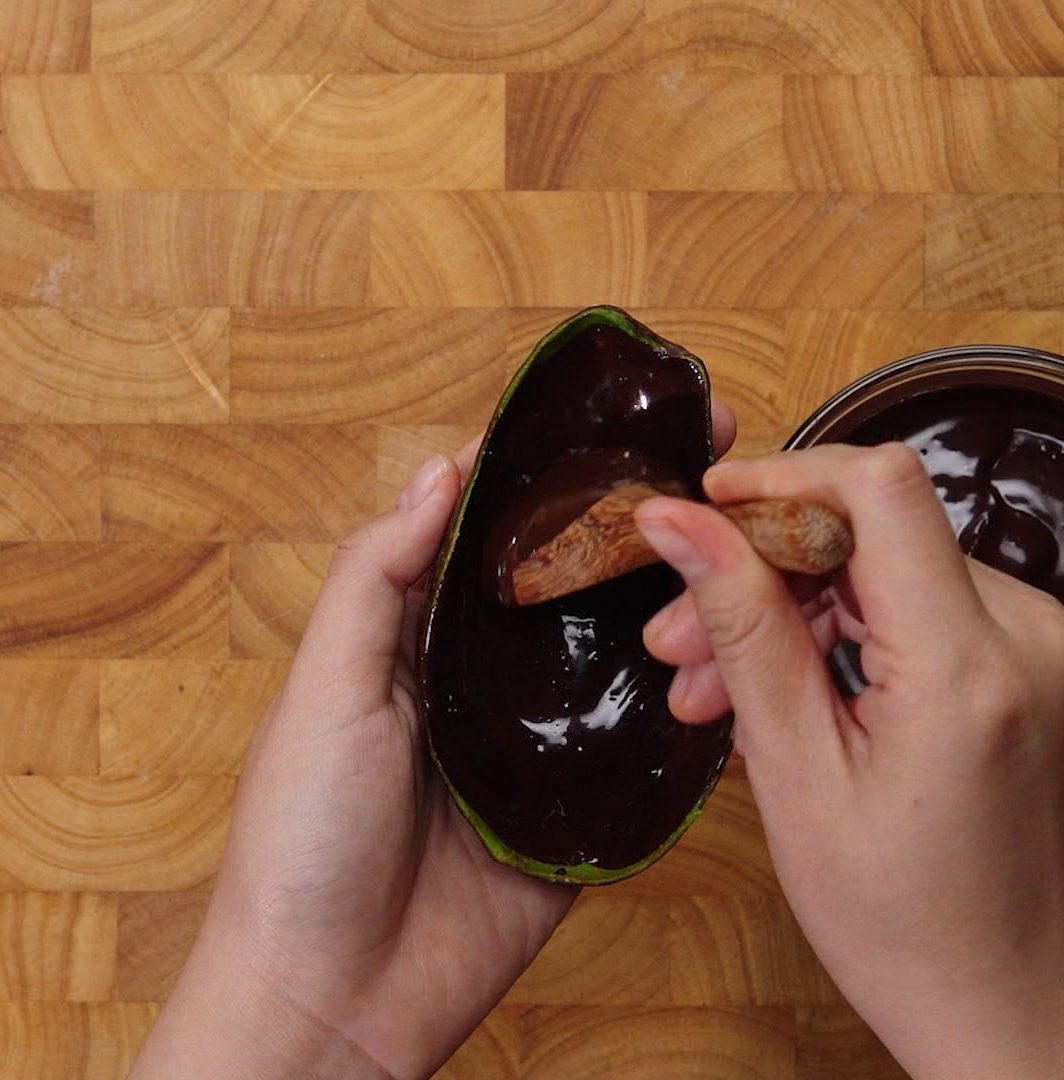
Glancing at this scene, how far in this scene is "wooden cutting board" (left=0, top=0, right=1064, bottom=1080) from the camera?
1156 millimetres

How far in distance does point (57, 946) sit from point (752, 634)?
81 cm

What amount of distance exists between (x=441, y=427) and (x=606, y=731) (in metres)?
0.34

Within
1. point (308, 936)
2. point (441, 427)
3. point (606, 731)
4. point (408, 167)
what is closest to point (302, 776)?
point (308, 936)

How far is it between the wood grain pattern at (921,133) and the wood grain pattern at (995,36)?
0.5 inches

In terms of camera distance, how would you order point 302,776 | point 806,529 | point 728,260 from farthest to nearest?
point 728,260
point 302,776
point 806,529

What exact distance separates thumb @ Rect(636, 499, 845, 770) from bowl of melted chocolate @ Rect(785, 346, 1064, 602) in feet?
1.01

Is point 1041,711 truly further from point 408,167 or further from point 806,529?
point 408,167

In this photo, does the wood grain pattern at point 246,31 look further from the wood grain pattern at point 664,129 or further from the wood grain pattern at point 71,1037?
the wood grain pattern at point 71,1037

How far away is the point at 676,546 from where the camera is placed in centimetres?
75

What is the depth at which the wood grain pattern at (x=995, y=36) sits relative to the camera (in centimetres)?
115

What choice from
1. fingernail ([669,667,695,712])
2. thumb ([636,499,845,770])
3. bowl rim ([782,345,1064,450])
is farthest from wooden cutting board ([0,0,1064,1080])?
thumb ([636,499,845,770])

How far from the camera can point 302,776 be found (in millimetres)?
972

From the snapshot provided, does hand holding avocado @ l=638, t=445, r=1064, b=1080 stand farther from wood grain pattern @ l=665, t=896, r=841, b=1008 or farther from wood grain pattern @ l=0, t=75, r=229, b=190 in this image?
wood grain pattern @ l=0, t=75, r=229, b=190

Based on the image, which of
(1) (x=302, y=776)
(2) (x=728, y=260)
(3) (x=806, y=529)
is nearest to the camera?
(3) (x=806, y=529)
